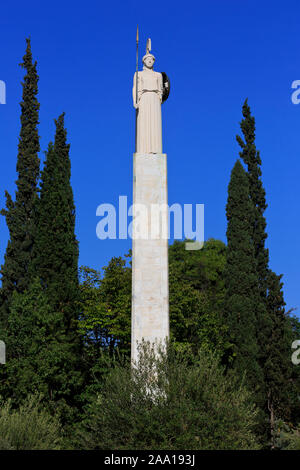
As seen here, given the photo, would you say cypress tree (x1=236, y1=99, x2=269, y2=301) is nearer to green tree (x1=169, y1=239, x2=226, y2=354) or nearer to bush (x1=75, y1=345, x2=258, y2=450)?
green tree (x1=169, y1=239, x2=226, y2=354)

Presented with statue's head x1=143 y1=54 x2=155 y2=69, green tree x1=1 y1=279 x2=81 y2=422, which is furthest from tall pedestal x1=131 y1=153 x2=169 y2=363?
green tree x1=1 y1=279 x2=81 y2=422

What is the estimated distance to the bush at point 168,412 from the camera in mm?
16094

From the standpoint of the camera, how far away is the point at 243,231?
35.4m

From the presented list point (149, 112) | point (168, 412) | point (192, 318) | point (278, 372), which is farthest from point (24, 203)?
point (168, 412)

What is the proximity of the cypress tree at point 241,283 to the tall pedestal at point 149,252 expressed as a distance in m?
12.6

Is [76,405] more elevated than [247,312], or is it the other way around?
[247,312]

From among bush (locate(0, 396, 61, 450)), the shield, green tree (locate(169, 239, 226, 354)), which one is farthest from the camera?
green tree (locate(169, 239, 226, 354))

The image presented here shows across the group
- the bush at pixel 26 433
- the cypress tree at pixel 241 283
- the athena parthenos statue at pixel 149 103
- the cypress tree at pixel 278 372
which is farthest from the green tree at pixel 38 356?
the cypress tree at pixel 278 372

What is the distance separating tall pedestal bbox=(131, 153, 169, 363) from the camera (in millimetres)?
20109

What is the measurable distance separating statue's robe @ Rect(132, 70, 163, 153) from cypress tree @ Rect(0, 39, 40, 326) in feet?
39.7
